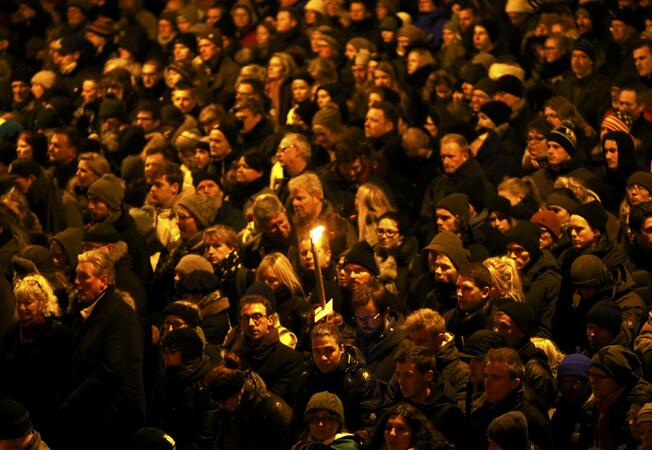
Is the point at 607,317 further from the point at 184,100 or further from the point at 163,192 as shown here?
the point at 184,100

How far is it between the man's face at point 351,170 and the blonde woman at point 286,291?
2306 mm

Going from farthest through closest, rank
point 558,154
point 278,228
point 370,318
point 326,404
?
point 558,154 < point 278,228 < point 370,318 < point 326,404

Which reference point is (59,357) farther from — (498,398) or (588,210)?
(588,210)

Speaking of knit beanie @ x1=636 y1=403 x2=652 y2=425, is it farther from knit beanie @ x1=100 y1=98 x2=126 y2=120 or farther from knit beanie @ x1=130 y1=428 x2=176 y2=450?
knit beanie @ x1=100 y1=98 x2=126 y2=120

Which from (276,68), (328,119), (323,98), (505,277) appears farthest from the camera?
(276,68)

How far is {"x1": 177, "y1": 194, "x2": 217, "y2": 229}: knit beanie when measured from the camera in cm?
1106

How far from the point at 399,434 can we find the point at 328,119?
608 cm

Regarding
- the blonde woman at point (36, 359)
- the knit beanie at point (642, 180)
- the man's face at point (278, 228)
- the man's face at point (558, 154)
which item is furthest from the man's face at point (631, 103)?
A: the blonde woman at point (36, 359)

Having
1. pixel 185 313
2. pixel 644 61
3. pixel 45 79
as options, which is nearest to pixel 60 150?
pixel 45 79

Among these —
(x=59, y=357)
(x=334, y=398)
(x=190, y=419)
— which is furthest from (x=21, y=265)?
(x=334, y=398)

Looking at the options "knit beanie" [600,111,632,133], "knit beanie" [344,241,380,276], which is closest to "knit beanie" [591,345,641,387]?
"knit beanie" [344,241,380,276]

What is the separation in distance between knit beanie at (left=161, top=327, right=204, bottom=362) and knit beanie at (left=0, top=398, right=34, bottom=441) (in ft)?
3.74

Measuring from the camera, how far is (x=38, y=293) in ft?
29.6

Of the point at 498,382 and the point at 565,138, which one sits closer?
the point at 498,382
